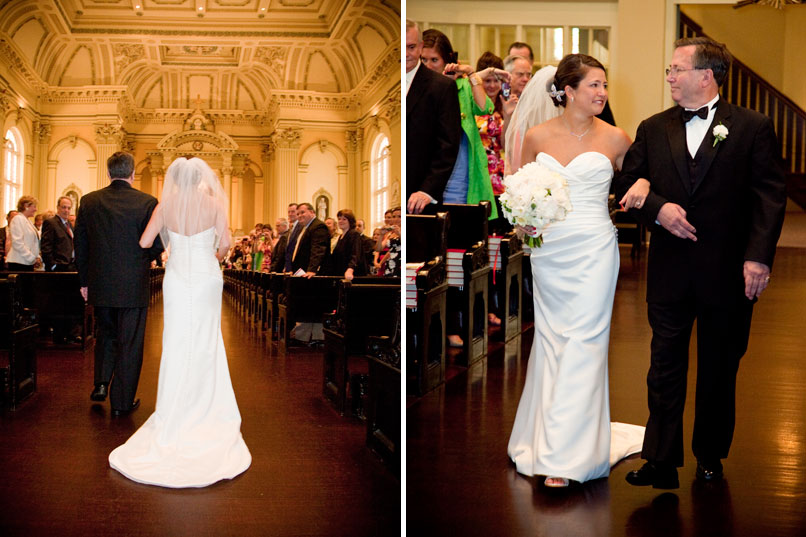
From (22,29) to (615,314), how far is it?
5559 millimetres

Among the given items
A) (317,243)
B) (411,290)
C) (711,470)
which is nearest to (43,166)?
(317,243)

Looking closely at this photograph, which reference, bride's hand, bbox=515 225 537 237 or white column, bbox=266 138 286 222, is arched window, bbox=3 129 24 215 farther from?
bride's hand, bbox=515 225 537 237

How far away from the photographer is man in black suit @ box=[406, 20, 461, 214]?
4.35m

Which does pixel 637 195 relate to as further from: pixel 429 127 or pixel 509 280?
pixel 509 280

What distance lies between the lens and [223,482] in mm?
3744

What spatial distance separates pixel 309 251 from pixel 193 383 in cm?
78

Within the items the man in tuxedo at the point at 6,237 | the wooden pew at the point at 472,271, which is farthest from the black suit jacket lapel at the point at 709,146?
the man in tuxedo at the point at 6,237

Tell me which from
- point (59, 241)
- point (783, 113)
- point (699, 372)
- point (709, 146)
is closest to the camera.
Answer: point (709, 146)

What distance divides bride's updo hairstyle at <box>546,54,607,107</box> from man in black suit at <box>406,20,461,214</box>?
0.70 m

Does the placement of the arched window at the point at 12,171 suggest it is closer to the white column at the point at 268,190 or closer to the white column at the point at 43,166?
the white column at the point at 43,166

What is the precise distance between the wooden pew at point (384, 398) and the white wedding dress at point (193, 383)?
0.56 meters

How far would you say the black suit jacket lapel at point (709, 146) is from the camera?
350cm

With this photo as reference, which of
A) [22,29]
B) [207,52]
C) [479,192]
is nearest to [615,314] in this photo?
[479,192]

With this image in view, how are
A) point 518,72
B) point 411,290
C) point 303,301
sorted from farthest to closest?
point 518,72
point 411,290
point 303,301
